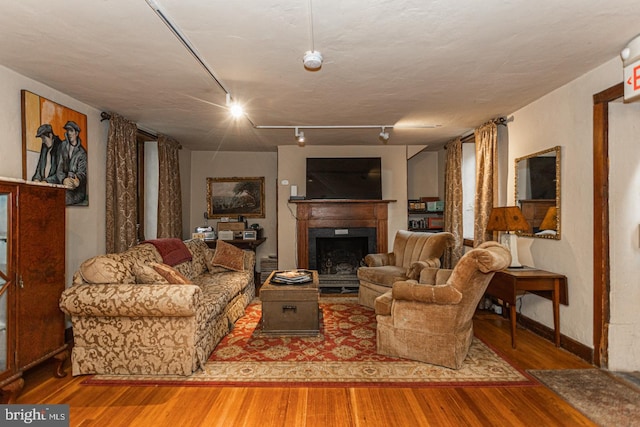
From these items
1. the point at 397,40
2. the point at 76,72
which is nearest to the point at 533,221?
the point at 397,40

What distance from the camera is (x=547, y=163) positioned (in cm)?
346

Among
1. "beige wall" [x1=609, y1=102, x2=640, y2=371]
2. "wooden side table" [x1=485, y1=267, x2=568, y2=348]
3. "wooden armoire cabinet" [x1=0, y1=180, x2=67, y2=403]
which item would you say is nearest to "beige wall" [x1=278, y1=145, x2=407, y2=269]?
"wooden side table" [x1=485, y1=267, x2=568, y2=348]

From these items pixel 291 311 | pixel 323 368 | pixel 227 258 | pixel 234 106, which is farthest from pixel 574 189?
pixel 227 258

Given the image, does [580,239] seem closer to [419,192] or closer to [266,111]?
[266,111]

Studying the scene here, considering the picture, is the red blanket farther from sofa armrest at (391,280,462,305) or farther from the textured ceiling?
sofa armrest at (391,280,462,305)

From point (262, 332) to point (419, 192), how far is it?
14.1 ft

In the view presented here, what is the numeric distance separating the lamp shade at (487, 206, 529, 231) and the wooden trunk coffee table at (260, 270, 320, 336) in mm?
1956

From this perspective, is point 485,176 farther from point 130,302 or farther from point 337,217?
point 130,302

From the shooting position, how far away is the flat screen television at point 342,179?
5855 millimetres

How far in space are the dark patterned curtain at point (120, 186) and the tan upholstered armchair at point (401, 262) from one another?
2.86 meters

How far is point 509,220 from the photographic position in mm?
3521

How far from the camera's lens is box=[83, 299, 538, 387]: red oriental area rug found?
2.57 m

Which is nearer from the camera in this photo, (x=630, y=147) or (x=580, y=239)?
(x=630, y=147)

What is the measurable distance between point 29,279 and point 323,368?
2.15 metres
